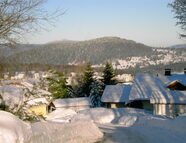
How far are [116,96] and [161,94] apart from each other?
40.5ft

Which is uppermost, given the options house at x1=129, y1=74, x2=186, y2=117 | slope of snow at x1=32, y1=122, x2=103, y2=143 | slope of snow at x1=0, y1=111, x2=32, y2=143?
slope of snow at x1=0, y1=111, x2=32, y2=143

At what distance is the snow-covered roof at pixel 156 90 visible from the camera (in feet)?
87.2

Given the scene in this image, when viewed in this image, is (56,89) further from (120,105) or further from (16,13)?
(16,13)

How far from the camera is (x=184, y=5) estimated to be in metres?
16.2

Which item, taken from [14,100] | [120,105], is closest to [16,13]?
[14,100]

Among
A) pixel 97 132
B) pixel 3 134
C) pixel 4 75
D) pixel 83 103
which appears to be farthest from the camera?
pixel 83 103

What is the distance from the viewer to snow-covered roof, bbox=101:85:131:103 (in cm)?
3862

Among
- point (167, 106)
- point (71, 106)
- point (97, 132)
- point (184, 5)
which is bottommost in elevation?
point (71, 106)

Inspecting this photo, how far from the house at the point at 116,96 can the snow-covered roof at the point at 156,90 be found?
3.84 metres

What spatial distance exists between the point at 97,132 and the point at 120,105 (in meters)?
32.2

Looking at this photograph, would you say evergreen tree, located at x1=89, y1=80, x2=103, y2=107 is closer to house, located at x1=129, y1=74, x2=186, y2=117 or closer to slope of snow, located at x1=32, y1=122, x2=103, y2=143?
house, located at x1=129, y1=74, x2=186, y2=117

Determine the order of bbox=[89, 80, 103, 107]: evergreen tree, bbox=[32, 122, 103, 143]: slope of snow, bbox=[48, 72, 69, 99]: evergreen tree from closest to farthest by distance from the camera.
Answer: bbox=[32, 122, 103, 143]: slope of snow → bbox=[48, 72, 69, 99]: evergreen tree → bbox=[89, 80, 103, 107]: evergreen tree

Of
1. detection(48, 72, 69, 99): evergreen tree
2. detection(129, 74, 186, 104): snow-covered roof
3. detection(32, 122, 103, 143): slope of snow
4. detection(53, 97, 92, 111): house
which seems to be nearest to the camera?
detection(32, 122, 103, 143): slope of snow

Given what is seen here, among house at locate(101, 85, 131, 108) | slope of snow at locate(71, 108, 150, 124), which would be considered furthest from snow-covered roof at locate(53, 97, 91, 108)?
slope of snow at locate(71, 108, 150, 124)
